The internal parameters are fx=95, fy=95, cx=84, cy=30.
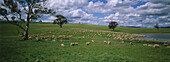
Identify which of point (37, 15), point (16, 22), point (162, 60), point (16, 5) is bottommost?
point (162, 60)

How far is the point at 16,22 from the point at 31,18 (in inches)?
130

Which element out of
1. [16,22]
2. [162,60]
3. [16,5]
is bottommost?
[162,60]

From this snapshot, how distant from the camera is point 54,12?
86.2 feet

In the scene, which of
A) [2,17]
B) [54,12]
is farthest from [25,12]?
[54,12]

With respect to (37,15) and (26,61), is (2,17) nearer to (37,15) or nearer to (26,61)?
(37,15)

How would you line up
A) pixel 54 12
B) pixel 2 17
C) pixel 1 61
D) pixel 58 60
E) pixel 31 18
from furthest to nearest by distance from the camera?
pixel 54 12, pixel 31 18, pixel 2 17, pixel 58 60, pixel 1 61

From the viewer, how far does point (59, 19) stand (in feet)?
205

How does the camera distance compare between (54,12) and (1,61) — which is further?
(54,12)

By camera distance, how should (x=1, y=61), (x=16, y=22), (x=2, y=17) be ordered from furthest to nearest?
1. (x=16, y=22)
2. (x=2, y=17)
3. (x=1, y=61)

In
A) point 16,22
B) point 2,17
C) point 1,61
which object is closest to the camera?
point 1,61

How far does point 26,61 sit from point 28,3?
1926 cm

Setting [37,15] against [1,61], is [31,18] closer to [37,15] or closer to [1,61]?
[37,15]

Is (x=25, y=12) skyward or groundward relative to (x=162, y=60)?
skyward

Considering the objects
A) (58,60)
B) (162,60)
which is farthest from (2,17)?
(162,60)
